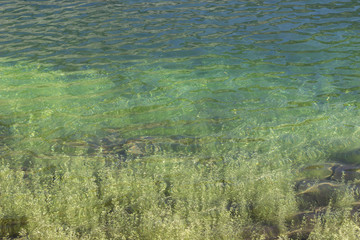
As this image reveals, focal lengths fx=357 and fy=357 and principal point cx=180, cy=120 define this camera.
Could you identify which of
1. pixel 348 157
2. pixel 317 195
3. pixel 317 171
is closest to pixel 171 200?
pixel 317 195

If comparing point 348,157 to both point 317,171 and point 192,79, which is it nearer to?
point 317,171

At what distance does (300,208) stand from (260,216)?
0.47 metres

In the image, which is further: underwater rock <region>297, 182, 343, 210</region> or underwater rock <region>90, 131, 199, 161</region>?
underwater rock <region>90, 131, 199, 161</region>

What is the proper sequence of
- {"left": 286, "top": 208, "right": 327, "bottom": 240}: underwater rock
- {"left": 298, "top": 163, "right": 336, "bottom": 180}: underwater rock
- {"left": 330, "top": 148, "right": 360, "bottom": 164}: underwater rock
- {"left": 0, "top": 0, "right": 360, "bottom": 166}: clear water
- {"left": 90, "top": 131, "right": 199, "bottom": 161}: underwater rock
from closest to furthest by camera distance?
{"left": 286, "top": 208, "right": 327, "bottom": 240}: underwater rock → {"left": 298, "top": 163, "right": 336, "bottom": 180}: underwater rock → {"left": 330, "top": 148, "right": 360, "bottom": 164}: underwater rock → {"left": 90, "top": 131, "right": 199, "bottom": 161}: underwater rock → {"left": 0, "top": 0, "right": 360, "bottom": 166}: clear water

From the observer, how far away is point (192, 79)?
6.97m

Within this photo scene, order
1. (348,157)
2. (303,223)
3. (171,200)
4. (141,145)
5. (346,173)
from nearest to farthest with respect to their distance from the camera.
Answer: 1. (303,223)
2. (171,200)
3. (346,173)
4. (348,157)
5. (141,145)

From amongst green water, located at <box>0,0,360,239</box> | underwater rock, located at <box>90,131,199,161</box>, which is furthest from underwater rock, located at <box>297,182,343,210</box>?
underwater rock, located at <box>90,131,199,161</box>

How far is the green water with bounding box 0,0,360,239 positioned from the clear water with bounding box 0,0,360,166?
0.09ft

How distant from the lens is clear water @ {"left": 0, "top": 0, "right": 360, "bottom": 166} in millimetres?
5320

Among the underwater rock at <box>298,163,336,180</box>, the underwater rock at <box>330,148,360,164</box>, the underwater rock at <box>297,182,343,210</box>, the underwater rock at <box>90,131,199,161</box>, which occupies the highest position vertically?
the underwater rock at <box>90,131,199,161</box>

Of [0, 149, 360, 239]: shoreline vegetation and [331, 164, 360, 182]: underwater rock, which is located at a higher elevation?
[0, 149, 360, 239]: shoreline vegetation

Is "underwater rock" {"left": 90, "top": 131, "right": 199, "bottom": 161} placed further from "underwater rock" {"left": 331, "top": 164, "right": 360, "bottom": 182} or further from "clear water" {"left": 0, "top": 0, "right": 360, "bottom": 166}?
"underwater rock" {"left": 331, "top": 164, "right": 360, "bottom": 182}

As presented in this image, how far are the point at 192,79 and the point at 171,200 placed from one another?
3478mm

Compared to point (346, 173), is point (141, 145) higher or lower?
higher
